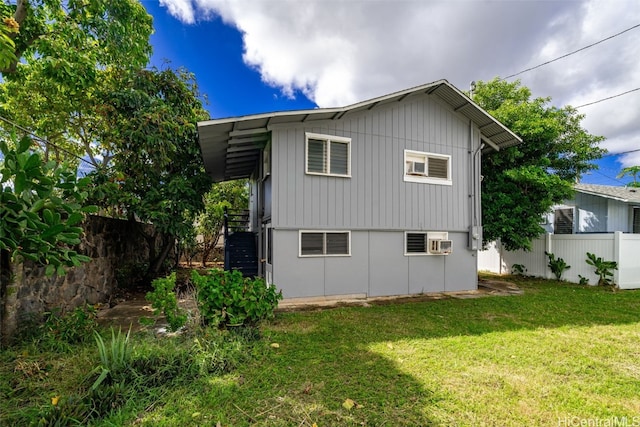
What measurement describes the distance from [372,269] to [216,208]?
8.80 m

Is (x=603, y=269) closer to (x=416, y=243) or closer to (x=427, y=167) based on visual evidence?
(x=416, y=243)

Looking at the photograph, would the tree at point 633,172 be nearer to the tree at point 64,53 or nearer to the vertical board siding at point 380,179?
the vertical board siding at point 380,179

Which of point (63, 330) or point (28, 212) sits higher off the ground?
point (28, 212)

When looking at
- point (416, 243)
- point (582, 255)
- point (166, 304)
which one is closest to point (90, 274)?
point (166, 304)

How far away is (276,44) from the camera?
30.0 feet

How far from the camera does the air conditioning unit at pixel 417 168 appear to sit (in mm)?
8164

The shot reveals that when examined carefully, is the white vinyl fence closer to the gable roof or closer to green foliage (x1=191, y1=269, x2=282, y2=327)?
the gable roof

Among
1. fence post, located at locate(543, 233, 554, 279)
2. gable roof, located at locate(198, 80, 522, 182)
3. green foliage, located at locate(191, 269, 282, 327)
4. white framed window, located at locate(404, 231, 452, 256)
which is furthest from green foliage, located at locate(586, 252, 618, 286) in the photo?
green foliage, located at locate(191, 269, 282, 327)

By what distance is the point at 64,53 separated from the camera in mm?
6152

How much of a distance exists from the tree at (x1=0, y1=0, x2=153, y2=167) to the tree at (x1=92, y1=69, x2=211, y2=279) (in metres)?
0.62

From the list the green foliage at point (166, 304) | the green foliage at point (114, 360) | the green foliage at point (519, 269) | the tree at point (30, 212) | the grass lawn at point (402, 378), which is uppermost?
the tree at point (30, 212)

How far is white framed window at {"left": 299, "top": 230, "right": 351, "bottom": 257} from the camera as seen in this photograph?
705 cm

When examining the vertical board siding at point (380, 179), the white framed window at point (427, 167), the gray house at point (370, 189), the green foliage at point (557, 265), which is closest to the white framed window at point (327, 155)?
the gray house at point (370, 189)

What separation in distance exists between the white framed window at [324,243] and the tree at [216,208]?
691cm
